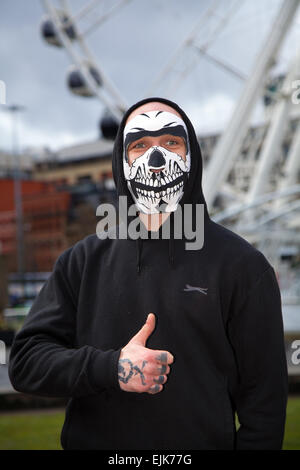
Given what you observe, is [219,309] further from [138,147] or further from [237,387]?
[138,147]

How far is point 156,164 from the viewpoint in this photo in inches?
90.2

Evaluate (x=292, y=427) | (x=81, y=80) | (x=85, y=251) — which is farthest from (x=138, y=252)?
(x=81, y=80)

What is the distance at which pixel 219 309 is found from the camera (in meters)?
2.17

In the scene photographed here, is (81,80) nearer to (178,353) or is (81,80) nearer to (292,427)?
(292,427)

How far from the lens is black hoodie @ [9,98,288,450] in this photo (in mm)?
2123

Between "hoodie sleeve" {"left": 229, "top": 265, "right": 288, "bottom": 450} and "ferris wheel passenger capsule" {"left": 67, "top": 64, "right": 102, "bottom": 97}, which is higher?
"ferris wheel passenger capsule" {"left": 67, "top": 64, "right": 102, "bottom": 97}

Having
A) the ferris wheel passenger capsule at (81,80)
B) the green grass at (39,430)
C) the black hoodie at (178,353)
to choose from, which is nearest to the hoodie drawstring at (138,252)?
the black hoodie at (178,353)

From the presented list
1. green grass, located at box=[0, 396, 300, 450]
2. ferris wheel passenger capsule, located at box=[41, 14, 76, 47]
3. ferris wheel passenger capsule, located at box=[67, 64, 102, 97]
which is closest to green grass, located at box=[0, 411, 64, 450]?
green grass, located at box=[0, 396, 300, 450]

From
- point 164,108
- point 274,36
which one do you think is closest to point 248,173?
point 274,36

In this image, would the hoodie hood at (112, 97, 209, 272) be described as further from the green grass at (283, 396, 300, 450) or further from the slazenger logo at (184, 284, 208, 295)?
the green grass at (283, 396, 300, 450)

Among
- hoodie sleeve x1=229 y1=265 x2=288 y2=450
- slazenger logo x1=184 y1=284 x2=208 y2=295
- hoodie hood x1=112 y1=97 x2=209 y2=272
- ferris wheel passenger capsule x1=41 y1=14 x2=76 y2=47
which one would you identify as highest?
ferris wheel passenger capsule x1=41 y1=14 x2=76 y2=47

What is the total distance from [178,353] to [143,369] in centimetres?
16

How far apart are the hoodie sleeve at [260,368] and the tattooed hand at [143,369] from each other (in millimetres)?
275

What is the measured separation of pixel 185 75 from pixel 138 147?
52.9 feet
